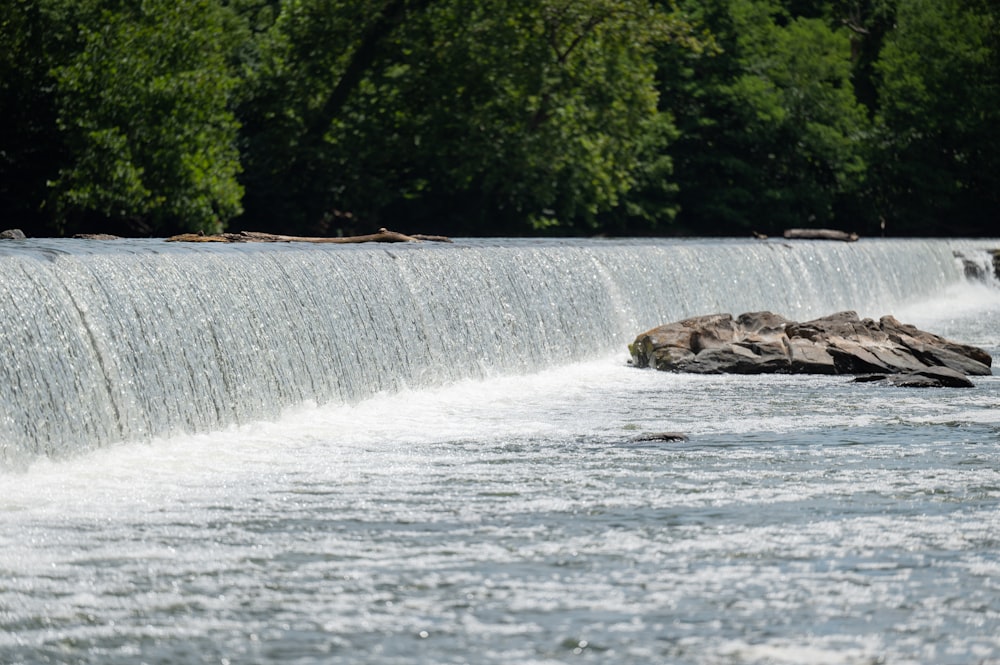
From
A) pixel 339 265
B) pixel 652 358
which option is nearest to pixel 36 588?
pixel 339 265

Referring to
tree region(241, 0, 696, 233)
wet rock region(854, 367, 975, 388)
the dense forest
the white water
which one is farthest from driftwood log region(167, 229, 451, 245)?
tree region(241, 0, 696, 233)

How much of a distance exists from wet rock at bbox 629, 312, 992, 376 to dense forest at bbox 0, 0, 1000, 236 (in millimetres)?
11495

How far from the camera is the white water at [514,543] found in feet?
24.7

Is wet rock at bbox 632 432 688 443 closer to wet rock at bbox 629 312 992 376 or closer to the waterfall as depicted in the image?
the waterfall

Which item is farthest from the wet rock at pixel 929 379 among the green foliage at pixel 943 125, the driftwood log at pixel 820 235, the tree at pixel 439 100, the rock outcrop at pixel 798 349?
the green foliage at pixel 943 125

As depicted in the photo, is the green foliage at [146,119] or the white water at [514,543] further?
the green foliage at [146,119]

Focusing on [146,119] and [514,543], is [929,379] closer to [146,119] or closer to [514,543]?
[514,543]

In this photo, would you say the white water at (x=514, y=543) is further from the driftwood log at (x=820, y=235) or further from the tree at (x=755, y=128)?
the tree at (x=755, y=128)

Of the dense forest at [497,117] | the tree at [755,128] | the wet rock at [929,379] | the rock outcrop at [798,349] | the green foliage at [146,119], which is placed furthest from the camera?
the tree at [755,128]

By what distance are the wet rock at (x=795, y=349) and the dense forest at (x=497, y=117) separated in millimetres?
11495

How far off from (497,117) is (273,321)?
2152 centimetres

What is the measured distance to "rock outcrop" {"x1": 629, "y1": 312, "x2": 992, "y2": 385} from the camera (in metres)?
19.4

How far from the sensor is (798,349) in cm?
1991

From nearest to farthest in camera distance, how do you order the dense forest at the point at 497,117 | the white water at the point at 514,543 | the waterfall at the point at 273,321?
1. the white water at the point at 514,543
2. the waterfall at the point at 273,321
3. the dense forest at the point at 497,117
